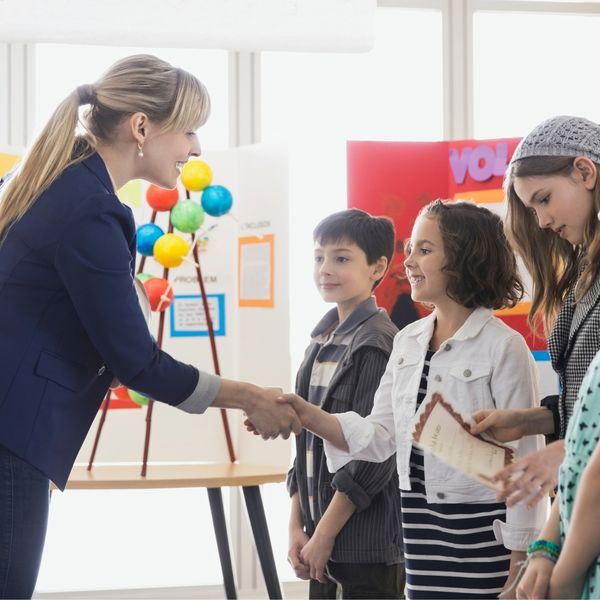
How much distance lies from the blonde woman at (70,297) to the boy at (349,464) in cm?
50

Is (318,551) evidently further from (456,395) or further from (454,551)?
(456,395)

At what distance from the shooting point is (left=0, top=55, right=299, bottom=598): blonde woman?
58.6 inches

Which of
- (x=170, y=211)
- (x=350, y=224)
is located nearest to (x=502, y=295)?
(x=350, y=224)

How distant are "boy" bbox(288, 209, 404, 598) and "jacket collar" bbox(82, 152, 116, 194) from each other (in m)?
0.81

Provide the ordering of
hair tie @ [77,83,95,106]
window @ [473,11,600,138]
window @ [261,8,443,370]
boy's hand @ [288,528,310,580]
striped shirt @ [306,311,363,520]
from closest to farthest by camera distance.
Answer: hair tie @ [77,83,95,106] < boy's hand @ [288,528,310,580] < striped shirt @ [306,311,363,520] < window @ [261,8,443,370] < window @ [473,11,600,138]

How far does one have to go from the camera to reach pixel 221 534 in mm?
3363

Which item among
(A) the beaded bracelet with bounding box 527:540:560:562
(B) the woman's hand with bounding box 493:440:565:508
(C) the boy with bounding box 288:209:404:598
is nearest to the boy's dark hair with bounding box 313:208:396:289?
(C) the boy with bounding box 288:209:404:598

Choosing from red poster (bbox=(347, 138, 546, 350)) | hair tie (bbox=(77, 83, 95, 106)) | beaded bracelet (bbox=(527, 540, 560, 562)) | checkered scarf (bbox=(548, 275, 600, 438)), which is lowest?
beaded bracelet (bbox=(527, 540, 560, 562))

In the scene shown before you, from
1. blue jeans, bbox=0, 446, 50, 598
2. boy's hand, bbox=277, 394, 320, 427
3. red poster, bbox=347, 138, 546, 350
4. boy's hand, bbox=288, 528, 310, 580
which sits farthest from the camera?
red poster, bbox=347, 138, 546, 350

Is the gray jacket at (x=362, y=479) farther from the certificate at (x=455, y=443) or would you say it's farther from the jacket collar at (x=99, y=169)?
the jacket collar at (x=99, y=169)

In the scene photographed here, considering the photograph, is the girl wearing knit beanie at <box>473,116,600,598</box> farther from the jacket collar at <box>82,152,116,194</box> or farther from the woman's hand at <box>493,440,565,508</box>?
the jacket collar at <box>82,152,116,194</box>

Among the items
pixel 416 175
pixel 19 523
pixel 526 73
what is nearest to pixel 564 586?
pixel 19 523

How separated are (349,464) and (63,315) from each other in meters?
→ 0.84

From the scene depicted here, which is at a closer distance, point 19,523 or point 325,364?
point 19,523
